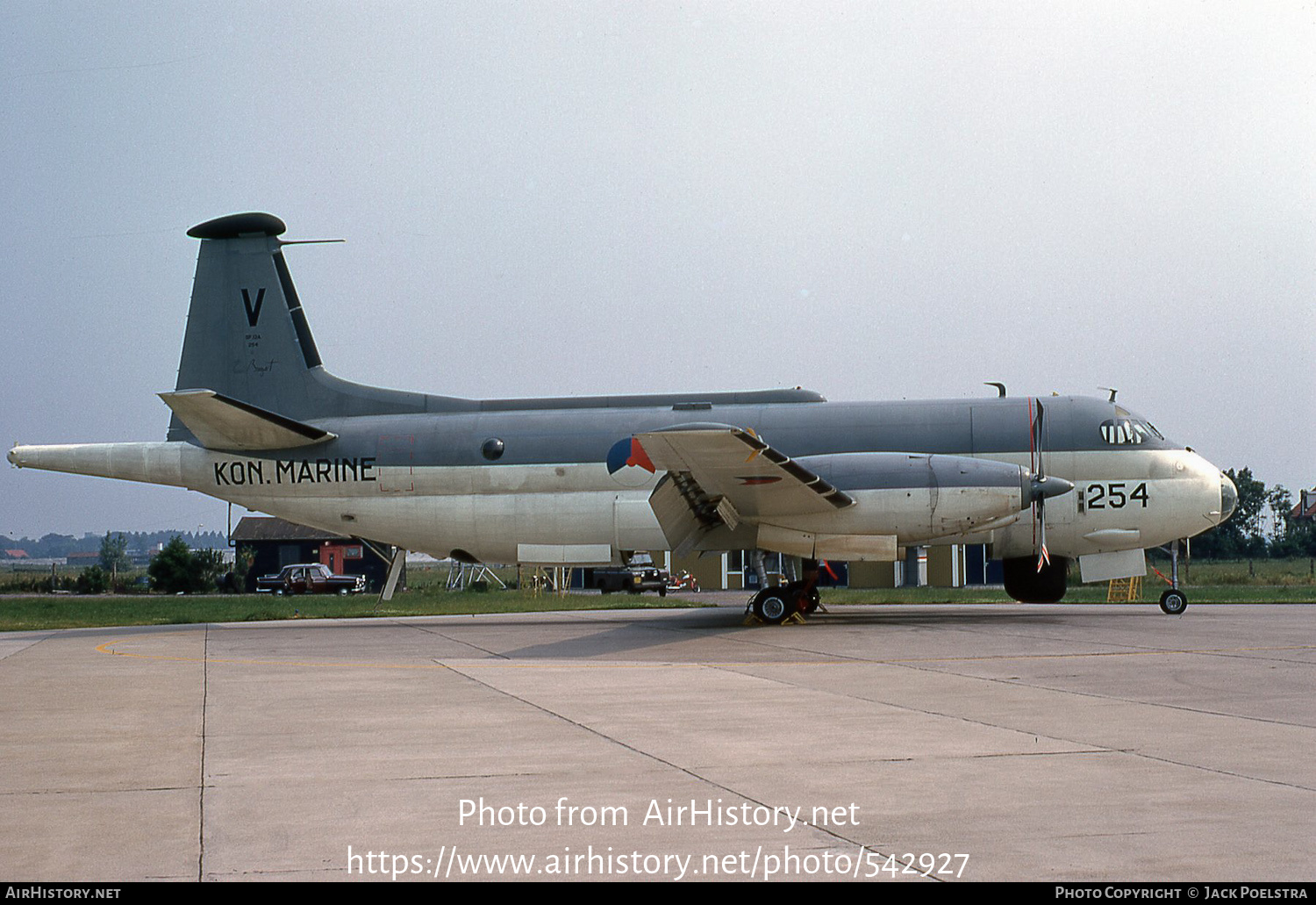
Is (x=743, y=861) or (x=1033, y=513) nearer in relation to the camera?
(x=743, y=861)

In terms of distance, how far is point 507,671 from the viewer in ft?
41.8

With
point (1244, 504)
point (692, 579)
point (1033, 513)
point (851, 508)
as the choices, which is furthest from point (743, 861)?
point (1244, 504)

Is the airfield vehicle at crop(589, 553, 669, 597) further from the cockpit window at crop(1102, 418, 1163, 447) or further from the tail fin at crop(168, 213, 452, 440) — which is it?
the cockpit window at crop(1102, 418, 1163, 447)

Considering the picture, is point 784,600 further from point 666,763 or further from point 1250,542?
point 1250,542

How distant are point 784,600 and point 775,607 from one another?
0.68ft

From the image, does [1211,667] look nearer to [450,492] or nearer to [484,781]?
[484,781]

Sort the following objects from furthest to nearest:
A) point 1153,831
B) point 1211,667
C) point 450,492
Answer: point 450,492, point 1211,667, point 1153,831

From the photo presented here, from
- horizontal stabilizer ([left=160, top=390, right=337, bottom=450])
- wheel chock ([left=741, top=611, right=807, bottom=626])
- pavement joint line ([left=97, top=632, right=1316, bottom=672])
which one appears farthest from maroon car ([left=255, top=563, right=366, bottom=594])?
pavement joint line ([left=97, top=632, right=1316, bottom=672])

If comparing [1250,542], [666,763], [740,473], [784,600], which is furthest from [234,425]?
[1250,542]

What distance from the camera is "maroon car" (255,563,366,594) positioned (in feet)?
170

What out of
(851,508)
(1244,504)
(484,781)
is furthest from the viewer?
(1244,504)

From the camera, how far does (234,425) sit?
21.7 m

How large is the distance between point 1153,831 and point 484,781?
11.5 ft

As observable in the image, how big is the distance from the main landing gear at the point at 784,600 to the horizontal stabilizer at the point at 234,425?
9.16m
